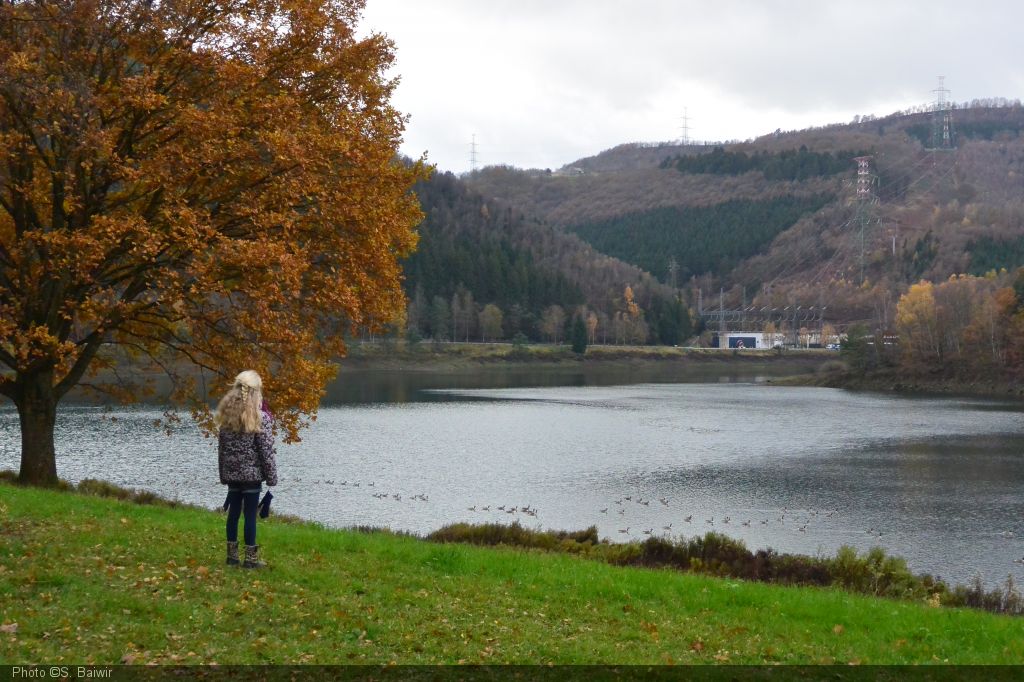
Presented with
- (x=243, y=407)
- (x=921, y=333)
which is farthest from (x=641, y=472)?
(x=921, y=333)

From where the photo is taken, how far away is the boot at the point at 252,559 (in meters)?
11.7

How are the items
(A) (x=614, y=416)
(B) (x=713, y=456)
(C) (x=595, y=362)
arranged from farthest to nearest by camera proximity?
(C) (x=595, y=362), (A) (x=614, y=416), (B) (x=713, y=456)

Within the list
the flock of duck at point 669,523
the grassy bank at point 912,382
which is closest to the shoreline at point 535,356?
the grassy bank at point 912,382

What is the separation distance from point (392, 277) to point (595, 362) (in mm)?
→ 145817

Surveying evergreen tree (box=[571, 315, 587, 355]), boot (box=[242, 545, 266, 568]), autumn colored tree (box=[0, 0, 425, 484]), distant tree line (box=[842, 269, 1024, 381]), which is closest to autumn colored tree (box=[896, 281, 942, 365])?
distant tree line (box=[842, 269, 1024, 381])

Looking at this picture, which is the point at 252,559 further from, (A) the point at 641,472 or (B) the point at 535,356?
(B) the point at 535,356

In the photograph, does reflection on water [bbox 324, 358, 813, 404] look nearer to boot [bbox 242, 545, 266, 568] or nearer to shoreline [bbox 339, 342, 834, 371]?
shoreline [bbox 339, 342, 834, 371]

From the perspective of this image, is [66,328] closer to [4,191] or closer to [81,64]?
[4,191]

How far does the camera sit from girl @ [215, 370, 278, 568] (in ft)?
37.0

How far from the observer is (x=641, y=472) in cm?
4281

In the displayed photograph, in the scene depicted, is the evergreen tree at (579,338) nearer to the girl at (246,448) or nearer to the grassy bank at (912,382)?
the grassy bank at (912,382)

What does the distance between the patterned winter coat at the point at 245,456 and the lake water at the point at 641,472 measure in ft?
56.7

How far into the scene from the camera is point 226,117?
1766cm

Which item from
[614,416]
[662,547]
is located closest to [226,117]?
[662,547]
